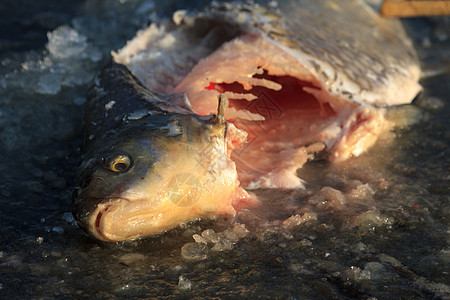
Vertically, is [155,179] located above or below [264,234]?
above

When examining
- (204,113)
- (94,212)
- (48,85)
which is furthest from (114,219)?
(48,85)

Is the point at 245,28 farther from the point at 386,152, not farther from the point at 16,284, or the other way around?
the point at 16,284

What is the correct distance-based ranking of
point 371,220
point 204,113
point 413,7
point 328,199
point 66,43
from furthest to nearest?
point 413,7 → point 66,43 → point 204,113 → point 328,199 → point 371,220

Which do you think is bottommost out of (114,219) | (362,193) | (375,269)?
(362,193)

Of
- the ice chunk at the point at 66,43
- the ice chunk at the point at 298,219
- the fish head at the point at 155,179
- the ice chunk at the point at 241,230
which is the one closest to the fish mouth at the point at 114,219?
the fish head at the point at 155,179

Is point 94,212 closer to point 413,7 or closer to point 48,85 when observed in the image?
point 48,85

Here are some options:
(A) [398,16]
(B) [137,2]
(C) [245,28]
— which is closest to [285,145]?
(C) [245,28]
